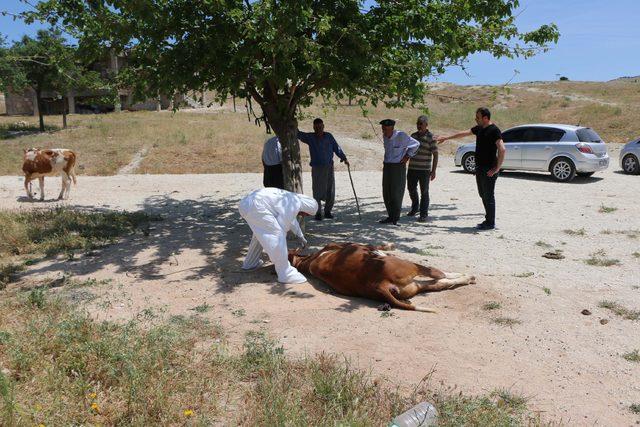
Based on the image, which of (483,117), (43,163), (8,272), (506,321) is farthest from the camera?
(43,163)

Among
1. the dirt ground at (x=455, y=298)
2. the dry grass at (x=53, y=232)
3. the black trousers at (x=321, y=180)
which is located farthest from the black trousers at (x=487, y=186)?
the dry grass at (x=53, y=232)

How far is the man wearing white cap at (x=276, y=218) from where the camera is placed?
5840 millimetres

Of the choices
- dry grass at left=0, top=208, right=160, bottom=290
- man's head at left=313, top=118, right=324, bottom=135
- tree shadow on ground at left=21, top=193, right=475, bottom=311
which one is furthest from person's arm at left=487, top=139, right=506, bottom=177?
dry grass at left=0, top=208, right=160, bottom=290

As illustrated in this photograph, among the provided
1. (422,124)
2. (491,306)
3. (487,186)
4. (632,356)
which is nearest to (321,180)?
(422,124)

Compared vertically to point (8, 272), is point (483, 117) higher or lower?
higher

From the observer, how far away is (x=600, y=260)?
717cm

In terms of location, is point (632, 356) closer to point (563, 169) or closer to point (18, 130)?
point (563, 169)

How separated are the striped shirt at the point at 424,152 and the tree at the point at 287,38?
1939mm

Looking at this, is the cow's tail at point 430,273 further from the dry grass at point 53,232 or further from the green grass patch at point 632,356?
the dry grass at point 53,232

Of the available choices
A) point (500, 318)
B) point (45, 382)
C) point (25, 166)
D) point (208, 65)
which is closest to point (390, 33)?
point (208, 65)

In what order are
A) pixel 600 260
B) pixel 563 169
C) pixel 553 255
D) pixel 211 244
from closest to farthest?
pixel 600 260, pixel 553 255, pixel 211 244, pixel 563 169

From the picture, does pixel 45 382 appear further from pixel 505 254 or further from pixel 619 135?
pixel 619 135

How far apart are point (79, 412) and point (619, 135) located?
31.5 metres

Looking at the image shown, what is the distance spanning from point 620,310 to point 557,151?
423 inches
